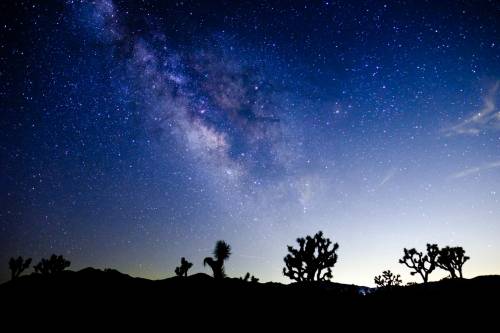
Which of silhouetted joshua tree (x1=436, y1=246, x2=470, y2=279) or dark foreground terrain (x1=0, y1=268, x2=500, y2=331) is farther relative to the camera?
silhouetted joshua tree (x1=436, y1=246, x2=470, y2=279)

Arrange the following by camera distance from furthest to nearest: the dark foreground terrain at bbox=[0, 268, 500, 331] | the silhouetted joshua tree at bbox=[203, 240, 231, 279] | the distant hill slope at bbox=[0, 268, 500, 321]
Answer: the silhouetted joshua tree at bbox=[203, 240, 231, 279] → the distant hill slope at bbox=[0, 268, 500, 321] → the dark foreground terrain at bbox=[0, 268, 500, 331]

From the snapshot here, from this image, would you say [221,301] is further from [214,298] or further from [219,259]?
[219,259]

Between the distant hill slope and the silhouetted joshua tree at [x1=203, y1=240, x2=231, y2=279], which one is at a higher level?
the silhouetted joshua tree at [x1=203, y1=240, x2=231, y2=279]

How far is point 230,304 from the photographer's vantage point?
34.3 ft

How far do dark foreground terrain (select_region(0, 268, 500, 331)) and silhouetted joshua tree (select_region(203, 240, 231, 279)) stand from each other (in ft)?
37.7

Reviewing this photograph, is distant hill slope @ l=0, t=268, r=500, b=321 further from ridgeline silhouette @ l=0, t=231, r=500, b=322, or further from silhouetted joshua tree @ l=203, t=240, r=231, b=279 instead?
silhouetted joshua tree @ l=203, t=240, r=231, b=279

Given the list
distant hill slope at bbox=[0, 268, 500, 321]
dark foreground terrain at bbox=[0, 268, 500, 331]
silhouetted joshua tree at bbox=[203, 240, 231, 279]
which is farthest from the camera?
silhouetted joshua tree at bbox=[203, 240, 231, 279]

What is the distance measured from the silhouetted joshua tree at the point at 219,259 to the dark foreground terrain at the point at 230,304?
11.5 m

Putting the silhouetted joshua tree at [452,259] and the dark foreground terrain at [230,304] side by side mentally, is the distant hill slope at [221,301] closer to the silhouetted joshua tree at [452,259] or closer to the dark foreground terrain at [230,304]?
the dark foreground terrain at [230,304]

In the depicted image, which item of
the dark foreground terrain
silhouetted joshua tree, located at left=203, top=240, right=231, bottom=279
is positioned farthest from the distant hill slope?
silhouetted joshua tree, located at left=203, top=240, right=231, bottom=279

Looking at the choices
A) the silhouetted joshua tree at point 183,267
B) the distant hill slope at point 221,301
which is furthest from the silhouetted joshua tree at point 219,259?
the distant hill slope at point 221,301

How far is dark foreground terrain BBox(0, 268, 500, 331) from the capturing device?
29.5 ft

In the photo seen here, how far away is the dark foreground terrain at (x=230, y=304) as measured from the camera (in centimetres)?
899

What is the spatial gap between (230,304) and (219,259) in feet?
48.2
